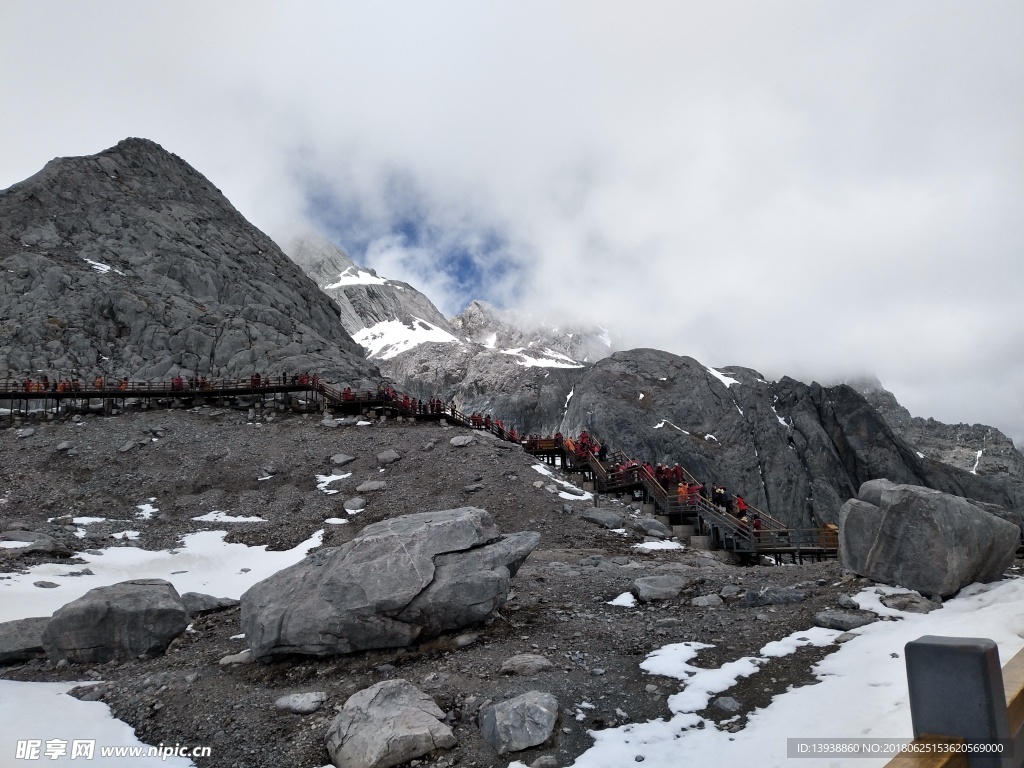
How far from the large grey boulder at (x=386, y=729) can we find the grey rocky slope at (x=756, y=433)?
93236 mm

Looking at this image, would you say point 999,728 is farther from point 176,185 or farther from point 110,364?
point 176,185

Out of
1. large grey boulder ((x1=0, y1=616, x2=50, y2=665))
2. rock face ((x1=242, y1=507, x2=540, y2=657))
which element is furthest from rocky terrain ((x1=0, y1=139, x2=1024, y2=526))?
rock face ((x1=242, y1=507, x2=540, y2=657))

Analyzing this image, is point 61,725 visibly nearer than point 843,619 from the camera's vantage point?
Yes

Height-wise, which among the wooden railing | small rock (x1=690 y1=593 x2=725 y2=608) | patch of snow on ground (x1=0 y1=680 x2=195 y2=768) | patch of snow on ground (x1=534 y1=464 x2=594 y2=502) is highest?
patch of snow on ground (x1=534 y1=464 x2=594 y2=502)

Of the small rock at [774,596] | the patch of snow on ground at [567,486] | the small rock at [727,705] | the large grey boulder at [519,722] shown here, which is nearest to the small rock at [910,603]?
the small rock at [774,596]

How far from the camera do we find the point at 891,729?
608cm

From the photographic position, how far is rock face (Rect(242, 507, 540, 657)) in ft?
33.9

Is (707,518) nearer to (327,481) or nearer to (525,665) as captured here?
(525,665)

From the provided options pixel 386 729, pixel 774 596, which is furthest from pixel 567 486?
pixel 386 729

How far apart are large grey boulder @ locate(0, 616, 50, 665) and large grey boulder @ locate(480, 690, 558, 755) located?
33.9 ft

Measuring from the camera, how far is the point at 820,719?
6770 millimetres

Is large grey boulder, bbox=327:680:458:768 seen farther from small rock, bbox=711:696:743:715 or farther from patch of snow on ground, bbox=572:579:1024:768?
small rock, bbox=711:696:743:715

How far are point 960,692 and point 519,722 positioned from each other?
544 centimetres

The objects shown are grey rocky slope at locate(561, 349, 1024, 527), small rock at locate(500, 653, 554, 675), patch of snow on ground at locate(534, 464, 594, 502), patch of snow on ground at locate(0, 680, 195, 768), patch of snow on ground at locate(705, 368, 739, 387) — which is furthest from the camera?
patch of snow on ground at locate(705, 368, 739, 387)
